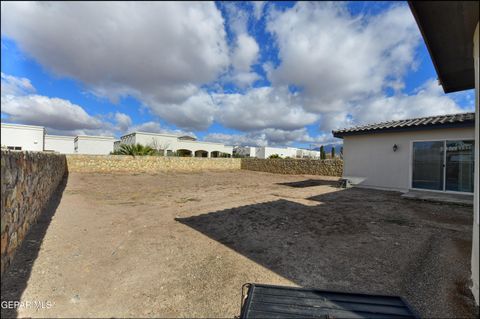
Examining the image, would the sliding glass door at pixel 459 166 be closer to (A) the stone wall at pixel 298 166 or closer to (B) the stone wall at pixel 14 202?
(A) the stone wall at pixel 298 166

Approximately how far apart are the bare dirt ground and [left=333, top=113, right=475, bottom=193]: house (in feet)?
7.76

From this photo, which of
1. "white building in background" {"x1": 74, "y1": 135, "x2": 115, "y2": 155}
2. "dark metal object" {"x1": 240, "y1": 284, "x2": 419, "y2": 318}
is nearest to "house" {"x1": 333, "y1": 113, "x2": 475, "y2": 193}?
"dark metal object" {"x1": 240, "y1": 284, "x2": 419, "y2": 318}

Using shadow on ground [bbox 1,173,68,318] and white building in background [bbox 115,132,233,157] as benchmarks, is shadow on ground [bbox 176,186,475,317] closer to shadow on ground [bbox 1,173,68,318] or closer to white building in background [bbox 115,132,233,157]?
shadow on ground [bbox 1,173,68,318]

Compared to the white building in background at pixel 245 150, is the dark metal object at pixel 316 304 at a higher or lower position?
lower

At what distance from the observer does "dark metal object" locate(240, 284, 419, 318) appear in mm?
1996

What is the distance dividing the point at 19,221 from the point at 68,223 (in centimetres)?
156

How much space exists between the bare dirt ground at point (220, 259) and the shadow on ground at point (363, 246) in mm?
17

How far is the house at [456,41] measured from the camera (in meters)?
2.24

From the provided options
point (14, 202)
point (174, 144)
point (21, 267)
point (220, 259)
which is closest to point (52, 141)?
point (174, 144)

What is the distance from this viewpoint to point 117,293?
2.27 metres

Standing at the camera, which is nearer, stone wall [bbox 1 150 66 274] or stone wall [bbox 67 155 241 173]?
stone wall [bbox 1 150 66 274]

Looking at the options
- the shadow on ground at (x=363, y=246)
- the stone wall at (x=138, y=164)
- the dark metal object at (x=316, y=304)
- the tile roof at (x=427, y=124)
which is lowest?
the dark metal object at (x=316, y=304)

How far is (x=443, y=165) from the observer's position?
7.35 m

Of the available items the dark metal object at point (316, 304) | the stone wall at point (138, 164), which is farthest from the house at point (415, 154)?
the stone wall at point (138, 164)
